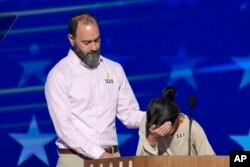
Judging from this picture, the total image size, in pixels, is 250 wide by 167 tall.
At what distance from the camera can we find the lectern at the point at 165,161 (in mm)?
3217

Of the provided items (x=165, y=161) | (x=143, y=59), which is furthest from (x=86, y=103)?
(x=143, y=59)

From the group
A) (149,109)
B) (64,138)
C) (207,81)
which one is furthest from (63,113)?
(207,81)

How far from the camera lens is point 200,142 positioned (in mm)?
3842

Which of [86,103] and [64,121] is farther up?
[86,103]

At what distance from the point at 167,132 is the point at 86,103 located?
0.40m

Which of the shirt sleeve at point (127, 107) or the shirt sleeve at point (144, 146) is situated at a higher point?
the shirt sleeve at point (127, 107)

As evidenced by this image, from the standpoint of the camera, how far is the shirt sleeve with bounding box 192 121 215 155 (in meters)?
3.82

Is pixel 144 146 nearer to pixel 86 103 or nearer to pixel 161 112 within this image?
pixel 161 112

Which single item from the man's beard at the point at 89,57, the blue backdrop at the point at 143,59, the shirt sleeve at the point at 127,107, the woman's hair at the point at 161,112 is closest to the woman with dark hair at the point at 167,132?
the woman's hair at the point at 161,112

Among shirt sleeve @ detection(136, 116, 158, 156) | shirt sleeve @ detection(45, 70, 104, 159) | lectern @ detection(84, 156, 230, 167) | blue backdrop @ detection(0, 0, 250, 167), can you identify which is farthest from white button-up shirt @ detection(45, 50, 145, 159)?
blue backdrop @ detection(0, 0, 250, 167)

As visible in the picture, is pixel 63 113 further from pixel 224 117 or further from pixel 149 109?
pixel 224 117

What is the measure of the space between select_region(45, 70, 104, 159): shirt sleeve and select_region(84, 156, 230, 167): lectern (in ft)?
1.41

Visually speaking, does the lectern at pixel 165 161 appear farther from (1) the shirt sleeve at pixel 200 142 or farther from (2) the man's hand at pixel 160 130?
(1) the shirt sleeve at pixel 200 142

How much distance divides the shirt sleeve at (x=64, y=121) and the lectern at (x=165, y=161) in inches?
17.0
